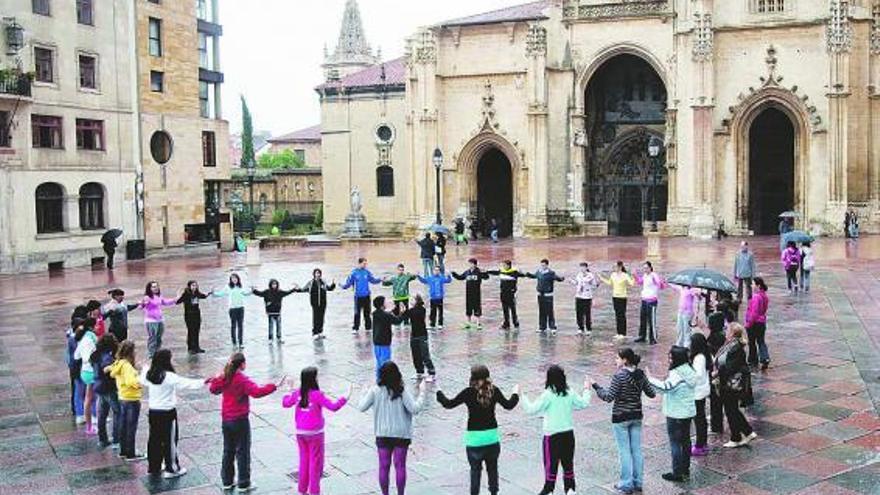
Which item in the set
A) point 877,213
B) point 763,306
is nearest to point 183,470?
point 763,306

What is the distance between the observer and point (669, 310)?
20.6 metres

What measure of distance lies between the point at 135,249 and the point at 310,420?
33.6 metres

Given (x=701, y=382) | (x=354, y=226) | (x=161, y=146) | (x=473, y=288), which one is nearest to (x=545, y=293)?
(x=473, y=288)

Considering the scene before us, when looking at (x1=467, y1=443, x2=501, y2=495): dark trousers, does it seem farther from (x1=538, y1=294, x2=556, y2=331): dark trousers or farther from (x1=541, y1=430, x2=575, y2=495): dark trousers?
(x1=538, y1=294, x2=556, y2=331): dark trousers

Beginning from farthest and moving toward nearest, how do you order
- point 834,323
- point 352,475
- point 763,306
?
1. point 834,323
2. point 763,306
3. point 352,475

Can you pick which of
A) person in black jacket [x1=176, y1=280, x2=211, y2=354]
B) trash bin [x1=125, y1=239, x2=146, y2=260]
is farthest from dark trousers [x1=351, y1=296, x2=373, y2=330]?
trash bin [x1=125, y1=239, x2=146, y2=260]

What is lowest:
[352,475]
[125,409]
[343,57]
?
[352,475]

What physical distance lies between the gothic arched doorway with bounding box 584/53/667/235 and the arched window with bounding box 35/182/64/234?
25756 mm

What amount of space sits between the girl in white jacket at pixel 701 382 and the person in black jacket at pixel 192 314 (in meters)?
9.60

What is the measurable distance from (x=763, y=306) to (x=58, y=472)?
9.97 meters

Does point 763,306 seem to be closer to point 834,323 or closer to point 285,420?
point 834,323

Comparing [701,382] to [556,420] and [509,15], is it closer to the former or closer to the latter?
[556,420]

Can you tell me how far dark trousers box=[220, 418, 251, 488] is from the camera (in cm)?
893

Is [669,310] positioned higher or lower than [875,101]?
lower
